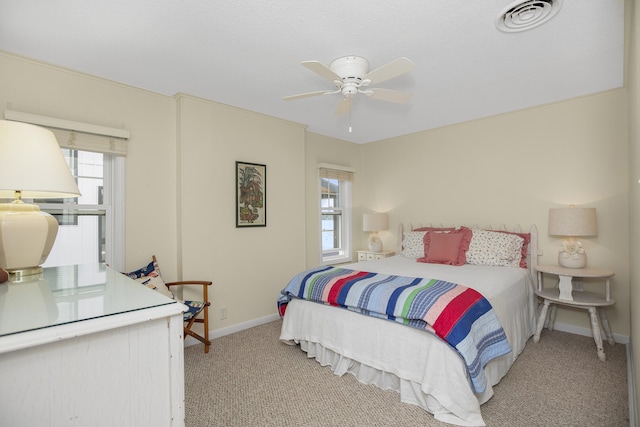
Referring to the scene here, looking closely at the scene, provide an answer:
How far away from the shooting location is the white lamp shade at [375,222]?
462 cm

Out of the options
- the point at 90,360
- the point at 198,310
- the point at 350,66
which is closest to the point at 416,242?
the point at 350,66

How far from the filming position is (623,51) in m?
2.27

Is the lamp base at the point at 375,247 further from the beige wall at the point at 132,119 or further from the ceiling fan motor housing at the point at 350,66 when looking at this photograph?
the ceiling fan motor housing at the point at 350,66

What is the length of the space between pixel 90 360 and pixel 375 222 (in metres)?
4.13

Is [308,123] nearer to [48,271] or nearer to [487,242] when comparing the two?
[487,242]

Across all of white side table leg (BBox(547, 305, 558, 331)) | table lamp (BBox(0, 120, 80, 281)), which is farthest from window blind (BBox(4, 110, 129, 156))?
white side table leg (BBox(547, 305, 558, 331))

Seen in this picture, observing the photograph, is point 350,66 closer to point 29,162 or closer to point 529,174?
point 29,162

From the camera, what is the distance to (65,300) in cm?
86

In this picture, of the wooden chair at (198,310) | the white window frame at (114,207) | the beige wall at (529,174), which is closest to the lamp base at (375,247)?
the beige wall at (529,174)

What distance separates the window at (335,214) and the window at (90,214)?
2.53m

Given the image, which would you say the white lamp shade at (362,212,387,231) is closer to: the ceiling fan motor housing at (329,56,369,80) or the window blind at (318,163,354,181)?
the window blind at (318,163,354,181)

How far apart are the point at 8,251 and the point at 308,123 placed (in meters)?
3.32

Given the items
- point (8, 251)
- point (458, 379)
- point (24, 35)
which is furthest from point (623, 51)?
point (24, 35)

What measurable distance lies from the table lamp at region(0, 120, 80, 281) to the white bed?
1914 mm
